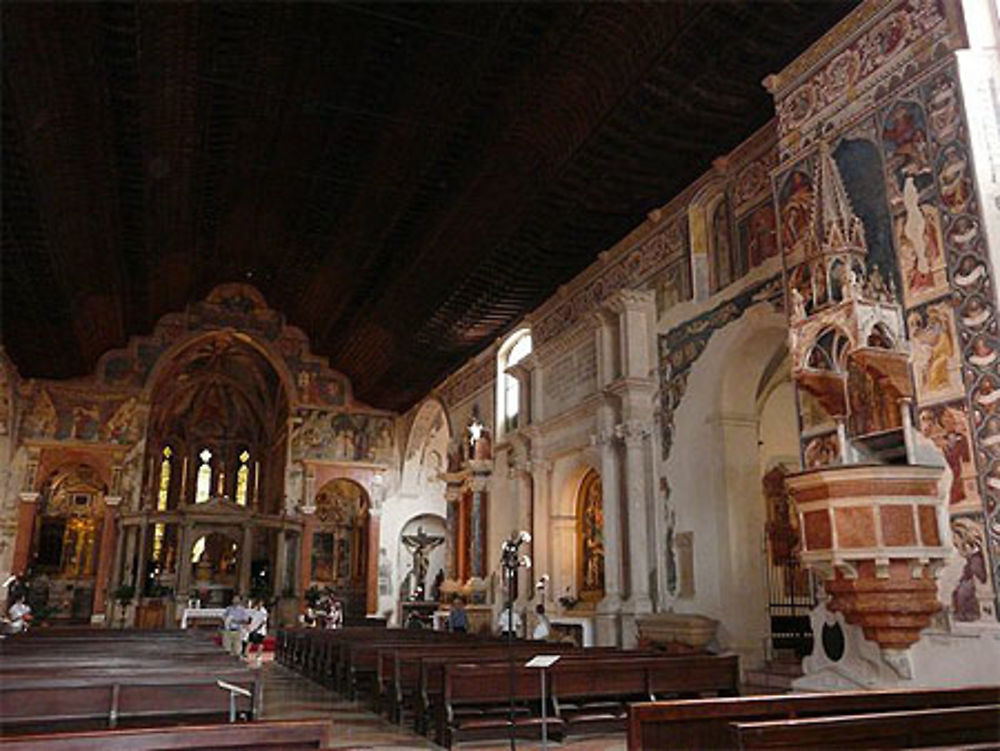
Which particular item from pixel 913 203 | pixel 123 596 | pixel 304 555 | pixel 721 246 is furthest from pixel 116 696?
pixel 304 555

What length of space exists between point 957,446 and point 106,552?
21138 millimetres

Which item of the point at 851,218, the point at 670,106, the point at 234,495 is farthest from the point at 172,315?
the point at 851,218

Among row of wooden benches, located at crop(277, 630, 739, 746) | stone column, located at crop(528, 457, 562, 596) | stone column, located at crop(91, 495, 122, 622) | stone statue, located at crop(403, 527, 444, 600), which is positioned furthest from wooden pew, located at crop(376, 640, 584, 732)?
stone column, located at crop(91, 495, 122, 622)

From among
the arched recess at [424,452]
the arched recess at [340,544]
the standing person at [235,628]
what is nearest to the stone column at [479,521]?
the standing person at [235,628]

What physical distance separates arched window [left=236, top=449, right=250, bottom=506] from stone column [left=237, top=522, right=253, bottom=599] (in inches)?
317

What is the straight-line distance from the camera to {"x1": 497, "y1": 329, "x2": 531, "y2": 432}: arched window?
1794cm

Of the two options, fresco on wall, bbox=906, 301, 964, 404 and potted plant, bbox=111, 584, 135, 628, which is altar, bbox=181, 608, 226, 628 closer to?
potted plant, bbox=111, 584, 135, 628

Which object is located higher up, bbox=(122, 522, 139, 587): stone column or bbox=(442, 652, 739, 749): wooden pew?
bbox=(122, 522, 139, 587): stone column

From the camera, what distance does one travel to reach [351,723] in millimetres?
Result: 8781

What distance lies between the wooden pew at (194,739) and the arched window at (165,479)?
94.7 ft

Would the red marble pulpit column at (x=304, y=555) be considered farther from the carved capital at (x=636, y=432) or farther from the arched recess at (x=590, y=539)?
the carved capital at (x=636, y=432)

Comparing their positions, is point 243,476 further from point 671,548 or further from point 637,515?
point 671,548

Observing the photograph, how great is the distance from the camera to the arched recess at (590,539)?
46.4ft

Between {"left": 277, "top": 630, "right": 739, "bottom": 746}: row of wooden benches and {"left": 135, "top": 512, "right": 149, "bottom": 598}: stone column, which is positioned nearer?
{"left": 277, "top": 630, "right": 739, "bottom": 746}: row of wooden benches
